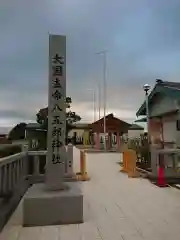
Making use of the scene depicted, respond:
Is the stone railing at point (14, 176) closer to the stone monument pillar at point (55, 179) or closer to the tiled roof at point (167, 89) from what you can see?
the stone monument pillar at point (55, 179)

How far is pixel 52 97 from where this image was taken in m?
6.06

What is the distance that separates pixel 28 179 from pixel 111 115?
2323 centimetres

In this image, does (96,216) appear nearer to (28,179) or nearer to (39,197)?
(39,197)

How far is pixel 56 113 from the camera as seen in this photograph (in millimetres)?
6070

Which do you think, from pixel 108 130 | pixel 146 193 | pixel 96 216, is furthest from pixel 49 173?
pixel 108 130

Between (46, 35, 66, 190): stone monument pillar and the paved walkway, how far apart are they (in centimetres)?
103

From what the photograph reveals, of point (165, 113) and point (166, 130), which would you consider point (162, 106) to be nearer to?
point (165, 113)

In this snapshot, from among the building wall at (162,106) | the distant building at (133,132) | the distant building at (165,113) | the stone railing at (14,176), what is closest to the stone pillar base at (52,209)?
the stone railing at (14,176)

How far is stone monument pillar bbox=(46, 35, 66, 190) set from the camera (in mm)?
5941

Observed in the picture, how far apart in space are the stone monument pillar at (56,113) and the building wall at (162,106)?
10060 millimetres

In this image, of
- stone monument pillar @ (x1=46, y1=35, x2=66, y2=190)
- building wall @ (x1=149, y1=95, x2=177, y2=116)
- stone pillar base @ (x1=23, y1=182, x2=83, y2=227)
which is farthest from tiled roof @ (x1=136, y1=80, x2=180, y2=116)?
stone pillar base @ (x1=23, y1=182, x2=83, y2=227)

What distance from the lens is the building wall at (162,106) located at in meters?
15.7

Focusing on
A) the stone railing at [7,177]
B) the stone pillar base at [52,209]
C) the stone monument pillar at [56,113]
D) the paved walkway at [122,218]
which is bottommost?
the paved walkway at [122,218]

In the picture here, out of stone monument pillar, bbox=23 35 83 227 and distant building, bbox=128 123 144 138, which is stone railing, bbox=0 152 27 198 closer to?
stone monument pillar, bbox=23 35 83 227
